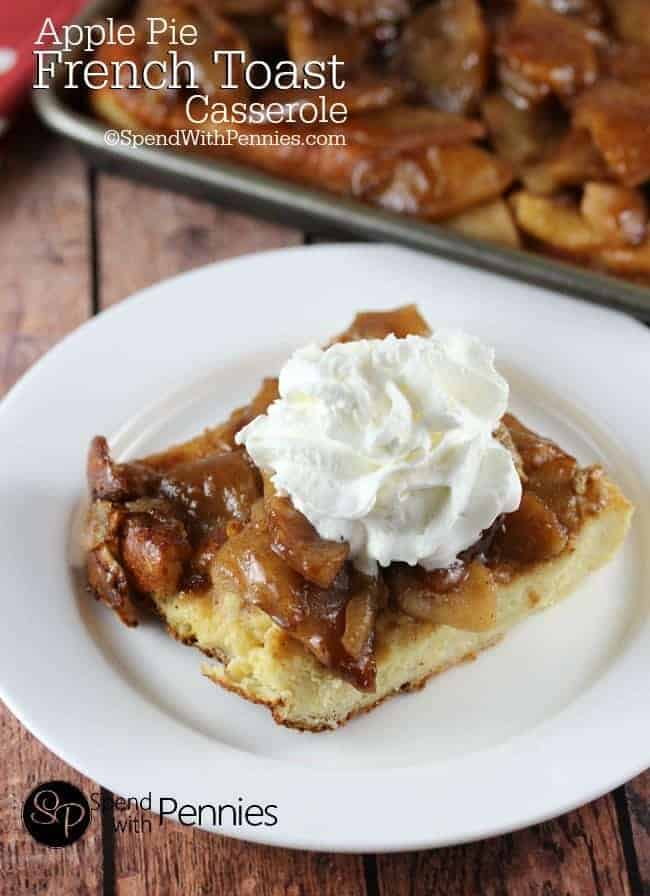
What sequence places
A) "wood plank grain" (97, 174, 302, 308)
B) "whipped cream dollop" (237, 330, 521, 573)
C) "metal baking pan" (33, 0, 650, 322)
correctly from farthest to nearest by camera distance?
"wood plank grain" (97, 174, 302, 308), "metal baking pan" (33, 0, 650, 322), "whipped cream dollop" (237, 330, 521, 573)

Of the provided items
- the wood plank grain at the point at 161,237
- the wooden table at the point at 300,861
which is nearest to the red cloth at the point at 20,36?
the wood plank grain at the point at 161,237

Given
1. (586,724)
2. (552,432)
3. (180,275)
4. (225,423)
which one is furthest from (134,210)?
(586,724)

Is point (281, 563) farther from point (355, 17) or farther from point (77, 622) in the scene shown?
point (355, 17)

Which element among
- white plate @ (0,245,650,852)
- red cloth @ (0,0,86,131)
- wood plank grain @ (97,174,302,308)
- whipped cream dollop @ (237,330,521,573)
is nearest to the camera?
white plate @ (0,245,650,852)

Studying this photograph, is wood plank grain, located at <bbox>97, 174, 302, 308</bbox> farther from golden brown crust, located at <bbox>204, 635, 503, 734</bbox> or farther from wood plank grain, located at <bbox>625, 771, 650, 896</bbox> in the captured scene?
wood plank grain, located at <bbox>625, 771, 650, 896</bbox>

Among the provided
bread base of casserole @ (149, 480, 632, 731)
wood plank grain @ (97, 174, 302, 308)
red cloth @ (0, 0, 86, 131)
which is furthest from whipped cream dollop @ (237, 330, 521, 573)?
red cloth @ (0, 0, 86, 131)

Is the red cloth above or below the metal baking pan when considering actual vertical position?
above

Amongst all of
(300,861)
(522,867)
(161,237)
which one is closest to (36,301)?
(161,237)
